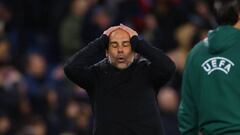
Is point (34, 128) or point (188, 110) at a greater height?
point (34, 128)

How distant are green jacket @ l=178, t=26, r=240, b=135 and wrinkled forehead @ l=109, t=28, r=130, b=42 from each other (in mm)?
472

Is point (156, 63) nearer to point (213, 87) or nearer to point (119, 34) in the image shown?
point (119, 34)

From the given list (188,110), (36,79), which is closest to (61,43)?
(36,79)

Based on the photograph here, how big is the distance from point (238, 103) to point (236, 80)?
153 millimetres

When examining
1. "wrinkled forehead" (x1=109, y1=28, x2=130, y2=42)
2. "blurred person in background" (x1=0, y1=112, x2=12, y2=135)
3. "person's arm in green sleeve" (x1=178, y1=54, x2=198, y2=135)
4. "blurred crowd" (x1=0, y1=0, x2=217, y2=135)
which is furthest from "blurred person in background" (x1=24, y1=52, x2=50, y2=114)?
"person's arm in green sleeve" (x1=178, y1=54, x2=198, y2=135)

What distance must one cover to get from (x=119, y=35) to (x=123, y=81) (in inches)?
12.7

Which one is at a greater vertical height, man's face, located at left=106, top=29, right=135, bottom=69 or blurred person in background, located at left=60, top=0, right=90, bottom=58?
blurred person in background, located at left=60, top=0, right=90, bottom=58

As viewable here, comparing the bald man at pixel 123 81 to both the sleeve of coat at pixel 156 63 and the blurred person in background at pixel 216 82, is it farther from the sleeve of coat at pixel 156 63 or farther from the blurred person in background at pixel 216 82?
the blurred person in background at pixel 216 82

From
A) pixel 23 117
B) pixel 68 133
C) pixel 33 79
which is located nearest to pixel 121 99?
pixel 68 133

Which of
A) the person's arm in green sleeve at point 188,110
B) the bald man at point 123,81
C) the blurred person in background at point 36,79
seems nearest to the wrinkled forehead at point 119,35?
the bald man at point 123,81

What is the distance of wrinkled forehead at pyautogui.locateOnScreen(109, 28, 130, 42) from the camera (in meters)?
6.74

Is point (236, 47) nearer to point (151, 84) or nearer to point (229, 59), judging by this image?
point (229, 59)

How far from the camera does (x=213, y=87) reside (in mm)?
6492

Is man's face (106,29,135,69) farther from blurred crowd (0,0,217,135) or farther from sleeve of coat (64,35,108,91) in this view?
blurred crowd (0,0,217,135)
